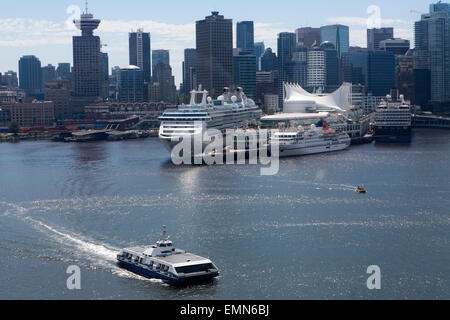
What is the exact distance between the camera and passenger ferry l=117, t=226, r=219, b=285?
13.8 metres

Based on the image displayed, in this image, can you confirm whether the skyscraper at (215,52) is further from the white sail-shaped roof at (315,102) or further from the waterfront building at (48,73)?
the waterfront building at (48,73)

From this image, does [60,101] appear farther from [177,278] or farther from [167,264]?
[177,278]

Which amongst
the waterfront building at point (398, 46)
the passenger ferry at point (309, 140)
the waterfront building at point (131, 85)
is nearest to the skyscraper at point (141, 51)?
the waterfront building at point (131, 85)

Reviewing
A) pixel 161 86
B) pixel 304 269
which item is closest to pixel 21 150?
pixel 304 269

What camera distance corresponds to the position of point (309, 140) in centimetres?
3650

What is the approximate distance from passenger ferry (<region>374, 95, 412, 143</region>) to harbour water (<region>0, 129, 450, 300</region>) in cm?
1503

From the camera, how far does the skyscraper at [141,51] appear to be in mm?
100188

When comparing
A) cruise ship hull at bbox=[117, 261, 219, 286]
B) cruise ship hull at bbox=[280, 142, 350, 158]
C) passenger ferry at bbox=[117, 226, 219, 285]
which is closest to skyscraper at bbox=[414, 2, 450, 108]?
cruise ship hull at bbox=[280, 142, 350, 158]

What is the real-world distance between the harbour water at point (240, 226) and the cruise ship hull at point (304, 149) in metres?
3.36

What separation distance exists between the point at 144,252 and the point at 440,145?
29.4m

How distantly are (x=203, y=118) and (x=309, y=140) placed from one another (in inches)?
211

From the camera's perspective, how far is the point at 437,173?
2772 centimetres

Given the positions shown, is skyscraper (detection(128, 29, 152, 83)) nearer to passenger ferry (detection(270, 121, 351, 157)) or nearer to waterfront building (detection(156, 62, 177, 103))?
waterfront building (detection(156, 62, 177, 103))
